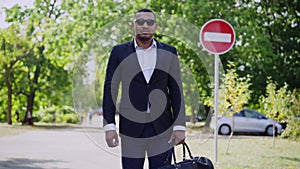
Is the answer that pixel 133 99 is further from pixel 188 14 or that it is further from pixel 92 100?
pixel 188 14

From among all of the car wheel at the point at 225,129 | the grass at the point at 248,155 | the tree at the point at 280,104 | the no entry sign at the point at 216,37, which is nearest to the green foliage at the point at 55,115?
the car wheel at the point at 225,129

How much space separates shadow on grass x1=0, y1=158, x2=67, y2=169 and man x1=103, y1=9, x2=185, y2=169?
246 inches

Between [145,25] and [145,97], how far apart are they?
1.93 ft

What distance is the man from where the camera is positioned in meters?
4.63

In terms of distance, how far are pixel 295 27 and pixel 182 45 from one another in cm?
1400

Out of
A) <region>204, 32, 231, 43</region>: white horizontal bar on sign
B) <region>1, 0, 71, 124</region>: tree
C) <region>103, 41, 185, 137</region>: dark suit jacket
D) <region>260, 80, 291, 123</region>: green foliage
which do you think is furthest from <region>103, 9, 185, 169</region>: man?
<region>1, 0, 71, 124</region>: tree

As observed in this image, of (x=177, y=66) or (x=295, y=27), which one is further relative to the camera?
(x=295, y=27)

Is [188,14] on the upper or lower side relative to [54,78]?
upper

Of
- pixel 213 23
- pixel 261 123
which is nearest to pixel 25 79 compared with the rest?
pixel 261 123

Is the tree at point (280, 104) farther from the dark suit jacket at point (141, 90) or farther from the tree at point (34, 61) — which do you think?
the tree at point (34, 61)

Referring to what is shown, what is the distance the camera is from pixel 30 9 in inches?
1379

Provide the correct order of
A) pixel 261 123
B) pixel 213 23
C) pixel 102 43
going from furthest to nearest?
pixel 261 123 → pixel 213 23 → pixel 102 43

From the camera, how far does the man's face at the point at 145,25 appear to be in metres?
4.64

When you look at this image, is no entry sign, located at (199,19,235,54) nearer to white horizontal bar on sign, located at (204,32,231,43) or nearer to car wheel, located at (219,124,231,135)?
white horizontal bar on sign, located at (204,32,231,43)
